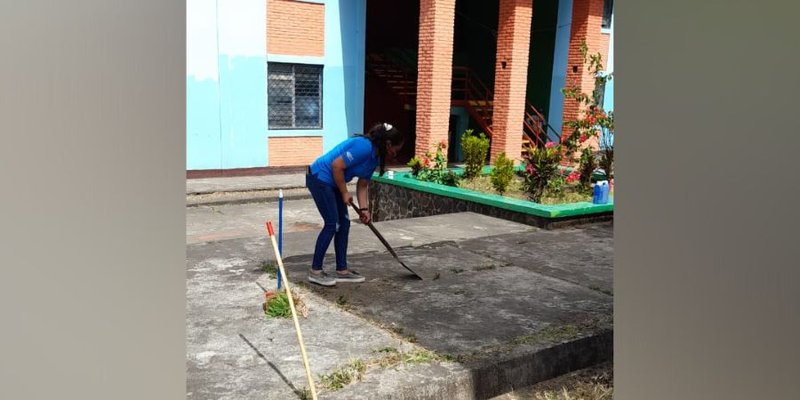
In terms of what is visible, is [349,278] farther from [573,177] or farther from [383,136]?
[573,177]

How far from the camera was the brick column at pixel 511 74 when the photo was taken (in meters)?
14.4

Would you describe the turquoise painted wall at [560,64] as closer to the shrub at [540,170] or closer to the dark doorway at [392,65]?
the dark doorway at [392,65]

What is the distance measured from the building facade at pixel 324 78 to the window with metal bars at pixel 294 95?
2 centimetres

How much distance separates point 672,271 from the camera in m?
1.91

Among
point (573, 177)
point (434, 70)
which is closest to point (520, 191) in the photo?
point (573, 177)

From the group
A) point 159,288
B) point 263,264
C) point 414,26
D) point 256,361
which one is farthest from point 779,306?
point 414,26

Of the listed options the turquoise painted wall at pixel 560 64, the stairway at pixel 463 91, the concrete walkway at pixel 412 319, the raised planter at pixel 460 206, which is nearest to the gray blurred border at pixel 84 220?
the concrete walkway at pixel 412 319

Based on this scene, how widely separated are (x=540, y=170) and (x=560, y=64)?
27.6ft

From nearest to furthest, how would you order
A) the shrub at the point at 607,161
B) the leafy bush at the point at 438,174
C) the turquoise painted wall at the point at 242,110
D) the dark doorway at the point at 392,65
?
the shrub at the point at 607,161
the leafy bush at the point at 438,174
the turquoise painted wall at the point at 242,110
the dark doorway at the point at 392,65

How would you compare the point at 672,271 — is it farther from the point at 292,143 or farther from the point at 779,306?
the point at 292,143

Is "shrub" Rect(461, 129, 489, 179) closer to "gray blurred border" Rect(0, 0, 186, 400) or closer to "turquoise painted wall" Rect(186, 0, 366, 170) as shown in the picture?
"turquoise painted wall" Rect(186, 0, 366, 170)

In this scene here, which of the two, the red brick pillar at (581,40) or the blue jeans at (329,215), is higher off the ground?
the red brick pillar at (581,40)

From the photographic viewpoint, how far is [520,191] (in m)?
10.4

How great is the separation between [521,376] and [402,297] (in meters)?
1.44
